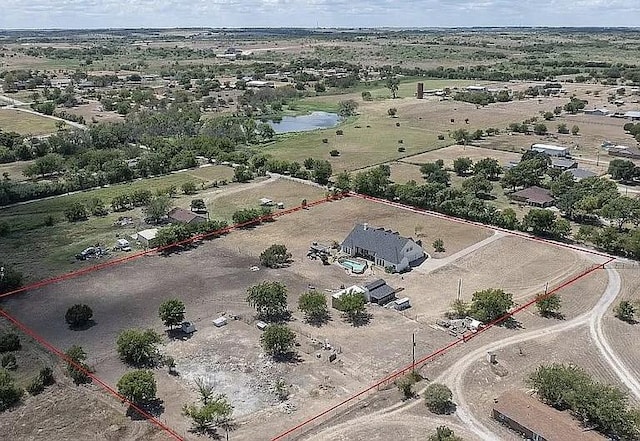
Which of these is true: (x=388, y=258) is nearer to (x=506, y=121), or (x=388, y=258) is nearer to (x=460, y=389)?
(x=460, y=389)

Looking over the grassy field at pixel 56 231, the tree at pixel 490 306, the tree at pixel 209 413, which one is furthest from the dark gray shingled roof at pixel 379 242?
the tree at pixel 209 413

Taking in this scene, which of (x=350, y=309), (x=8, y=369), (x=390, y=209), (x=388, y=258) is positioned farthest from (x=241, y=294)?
(x=390, y=209)

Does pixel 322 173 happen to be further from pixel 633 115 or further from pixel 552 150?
pixel 633 115

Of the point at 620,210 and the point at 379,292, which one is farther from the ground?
the point at 620,210

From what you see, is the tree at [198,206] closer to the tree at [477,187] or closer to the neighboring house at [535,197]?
the tree at [477,187]

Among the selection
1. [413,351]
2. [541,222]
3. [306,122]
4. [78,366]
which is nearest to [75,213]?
[78,366]

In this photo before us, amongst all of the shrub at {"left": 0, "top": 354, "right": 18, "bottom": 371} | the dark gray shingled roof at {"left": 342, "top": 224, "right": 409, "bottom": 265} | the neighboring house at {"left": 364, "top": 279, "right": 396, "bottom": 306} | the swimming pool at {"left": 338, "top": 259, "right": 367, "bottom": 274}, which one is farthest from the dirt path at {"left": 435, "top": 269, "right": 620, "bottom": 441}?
the shrub at {"left": 0, "top": 354, "right": 18, "bottom": 371}
